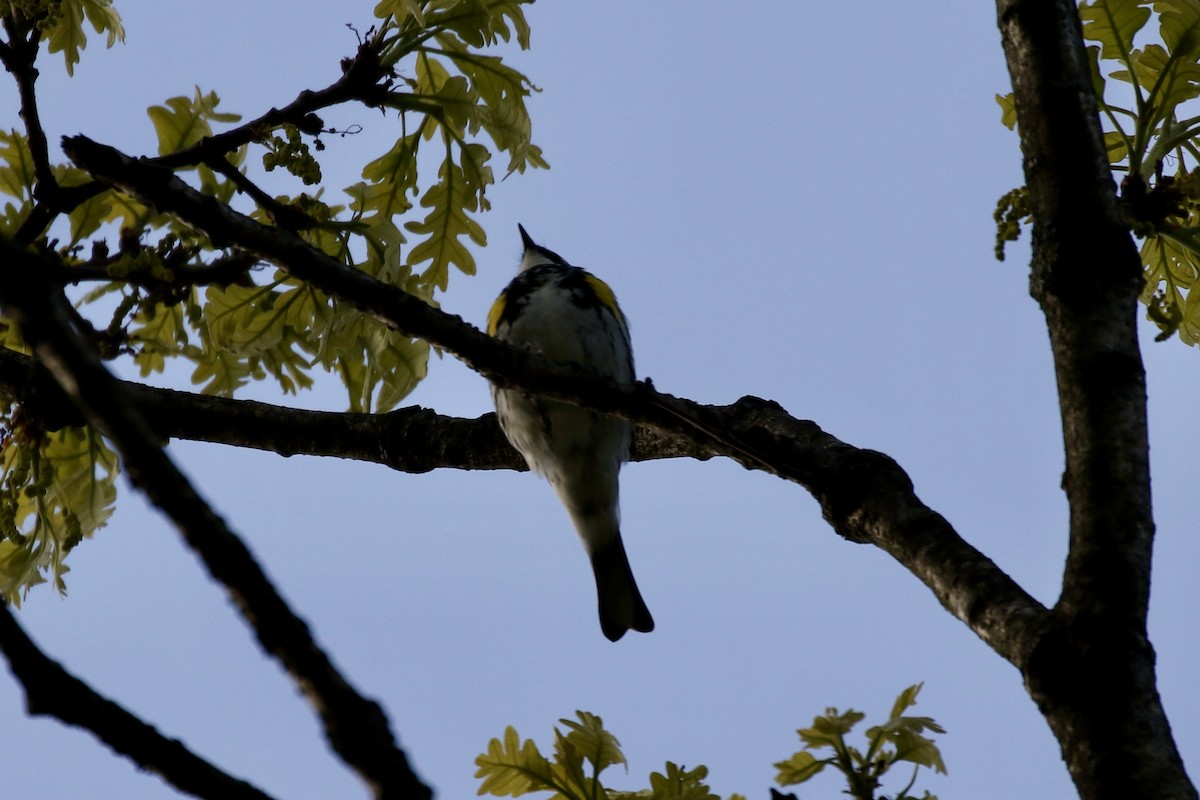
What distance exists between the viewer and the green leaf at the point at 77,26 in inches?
134

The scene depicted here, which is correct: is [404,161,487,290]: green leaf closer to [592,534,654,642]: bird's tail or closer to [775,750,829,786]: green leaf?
[592,534,654,642]: bird's tail

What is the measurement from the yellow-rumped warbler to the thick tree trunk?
2067 millimetres

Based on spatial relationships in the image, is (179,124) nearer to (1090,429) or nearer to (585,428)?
(585,428)

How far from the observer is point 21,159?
3.23 metres

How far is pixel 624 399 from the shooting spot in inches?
87.8

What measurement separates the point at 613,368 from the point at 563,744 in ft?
6.55

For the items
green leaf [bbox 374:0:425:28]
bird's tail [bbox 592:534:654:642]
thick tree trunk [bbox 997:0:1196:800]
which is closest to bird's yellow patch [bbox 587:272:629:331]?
bird's tail [bbox 592:534:654:642]

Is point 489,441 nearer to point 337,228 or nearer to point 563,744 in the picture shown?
point 337,228

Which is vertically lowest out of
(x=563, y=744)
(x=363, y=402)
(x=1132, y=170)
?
(x=563, y=744)

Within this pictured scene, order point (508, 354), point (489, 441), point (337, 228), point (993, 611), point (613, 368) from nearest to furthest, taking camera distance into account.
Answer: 1. point (993, 611)
2. point (508, 354)
3. point (337, 228)
4. point (489, 441)
5. point (613, 368)

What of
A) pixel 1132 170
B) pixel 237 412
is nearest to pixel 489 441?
pixel 237 412

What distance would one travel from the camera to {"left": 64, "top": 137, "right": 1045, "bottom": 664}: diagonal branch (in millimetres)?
1973

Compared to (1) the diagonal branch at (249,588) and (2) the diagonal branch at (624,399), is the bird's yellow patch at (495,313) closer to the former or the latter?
(2) the diagonal branch at (624,399)

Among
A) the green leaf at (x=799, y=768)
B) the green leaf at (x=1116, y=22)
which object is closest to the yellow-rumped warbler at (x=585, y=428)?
the green leaf at (x=799, y=768)
